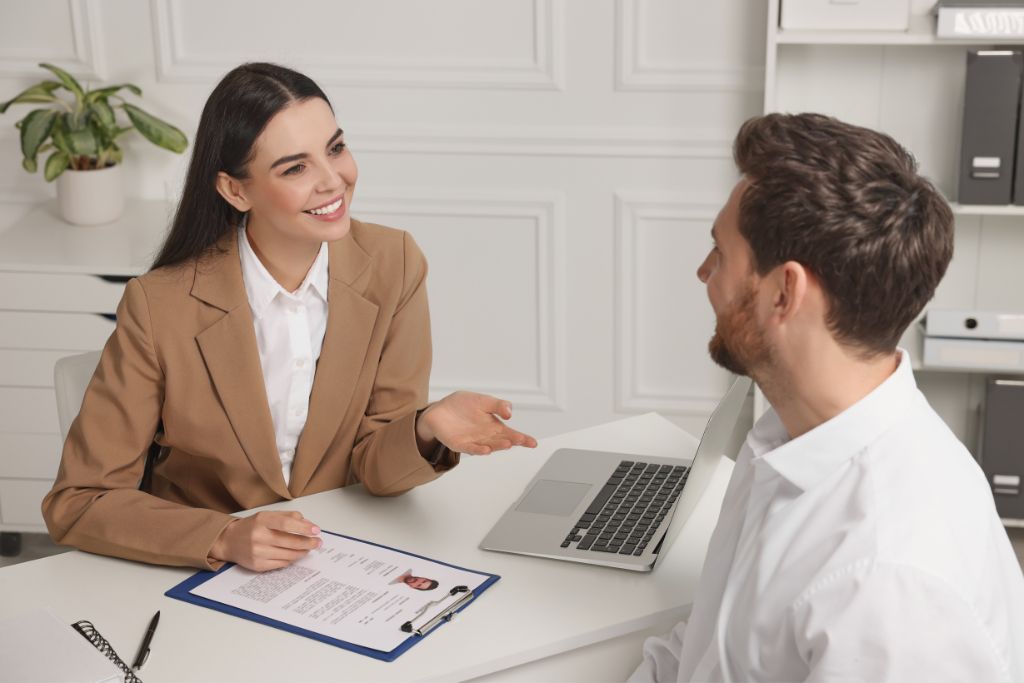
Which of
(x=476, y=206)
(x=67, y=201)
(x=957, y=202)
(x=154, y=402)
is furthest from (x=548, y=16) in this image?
(x=154, y=402)

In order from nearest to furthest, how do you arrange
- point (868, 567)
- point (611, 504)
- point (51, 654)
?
point (868, 567), point (51, 654), point (611, 504)

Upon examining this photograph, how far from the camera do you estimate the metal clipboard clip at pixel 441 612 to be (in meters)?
1.48

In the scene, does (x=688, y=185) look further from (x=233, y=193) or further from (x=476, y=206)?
(x=233, y=193)

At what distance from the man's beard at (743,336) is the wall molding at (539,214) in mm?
2155

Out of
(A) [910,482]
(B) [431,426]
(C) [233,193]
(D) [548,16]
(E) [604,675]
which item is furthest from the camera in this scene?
(D) [548,16]

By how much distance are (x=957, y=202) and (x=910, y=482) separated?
208cm

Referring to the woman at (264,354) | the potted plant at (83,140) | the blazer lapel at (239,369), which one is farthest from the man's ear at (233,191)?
the potted plant at (83,140)

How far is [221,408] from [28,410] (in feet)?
4.87

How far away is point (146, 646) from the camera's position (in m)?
1.45

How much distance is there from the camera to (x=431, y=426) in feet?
5.95

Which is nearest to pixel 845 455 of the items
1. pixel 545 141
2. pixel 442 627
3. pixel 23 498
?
pixel 442 627

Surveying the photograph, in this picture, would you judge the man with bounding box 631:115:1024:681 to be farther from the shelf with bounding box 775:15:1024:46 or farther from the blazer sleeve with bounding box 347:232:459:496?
the shelf with bounding box 775:15:1024:46

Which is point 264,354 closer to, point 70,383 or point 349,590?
point 70,383

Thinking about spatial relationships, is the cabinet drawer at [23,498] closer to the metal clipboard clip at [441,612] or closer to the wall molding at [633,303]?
the wall molding at [633,303]
